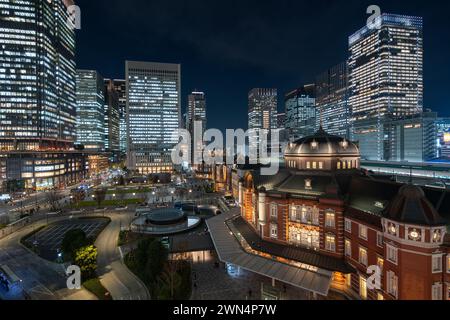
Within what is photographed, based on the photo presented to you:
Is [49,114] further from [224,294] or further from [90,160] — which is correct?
[224,294]

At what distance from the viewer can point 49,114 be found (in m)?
141

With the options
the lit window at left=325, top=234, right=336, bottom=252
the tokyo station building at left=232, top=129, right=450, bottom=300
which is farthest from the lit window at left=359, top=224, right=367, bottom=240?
the lit window at left=325, top=234, right=336, bottom=252

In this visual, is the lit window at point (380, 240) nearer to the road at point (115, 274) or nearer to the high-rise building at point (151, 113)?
the road at point (115, 274)

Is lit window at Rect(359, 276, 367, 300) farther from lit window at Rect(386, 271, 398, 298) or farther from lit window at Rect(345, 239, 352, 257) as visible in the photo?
lit window at Rect(386, 271, 398, 298)

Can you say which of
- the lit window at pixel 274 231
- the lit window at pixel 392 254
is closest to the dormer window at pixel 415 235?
the lit window at pixel 392 254

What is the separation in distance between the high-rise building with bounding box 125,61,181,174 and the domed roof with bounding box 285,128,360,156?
155 m

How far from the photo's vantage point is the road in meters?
33.7

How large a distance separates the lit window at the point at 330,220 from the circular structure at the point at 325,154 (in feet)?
35.7

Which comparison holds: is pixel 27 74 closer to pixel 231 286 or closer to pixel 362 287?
pixel 231 286

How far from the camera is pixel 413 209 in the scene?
88.1 feet

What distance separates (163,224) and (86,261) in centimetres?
2321

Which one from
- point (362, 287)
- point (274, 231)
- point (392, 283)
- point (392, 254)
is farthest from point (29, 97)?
point (392, 283)
